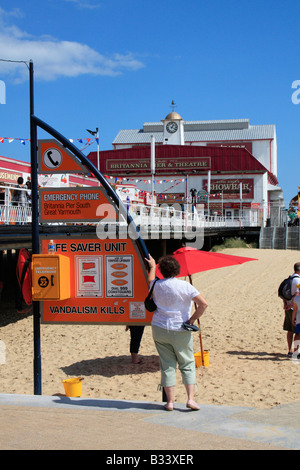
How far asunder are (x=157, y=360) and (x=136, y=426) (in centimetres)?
524

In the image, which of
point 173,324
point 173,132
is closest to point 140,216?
point 173,324

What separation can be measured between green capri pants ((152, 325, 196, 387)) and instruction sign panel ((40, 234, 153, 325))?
3.55 ft

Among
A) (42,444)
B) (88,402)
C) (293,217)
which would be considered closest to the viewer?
(42,444)

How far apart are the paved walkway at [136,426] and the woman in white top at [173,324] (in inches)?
11.9

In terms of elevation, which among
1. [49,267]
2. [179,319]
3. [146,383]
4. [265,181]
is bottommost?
[146,383]

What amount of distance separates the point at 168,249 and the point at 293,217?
78.8 ft

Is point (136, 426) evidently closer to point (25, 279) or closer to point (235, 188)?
point (25, 279)

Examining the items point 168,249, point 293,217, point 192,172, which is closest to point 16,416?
point 168,249

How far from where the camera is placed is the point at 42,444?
475 cm

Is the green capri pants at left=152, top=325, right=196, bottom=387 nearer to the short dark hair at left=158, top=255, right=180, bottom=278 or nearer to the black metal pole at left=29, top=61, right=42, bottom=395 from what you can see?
the short dark hair at left=158, top=255, right=180, bottom=278

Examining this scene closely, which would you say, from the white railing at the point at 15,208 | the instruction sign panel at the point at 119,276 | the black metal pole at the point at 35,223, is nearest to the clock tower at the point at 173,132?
the white railing at the point at 15,208

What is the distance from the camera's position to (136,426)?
523cm
